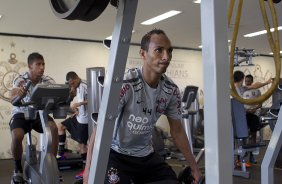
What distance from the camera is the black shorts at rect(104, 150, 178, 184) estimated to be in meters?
1.81

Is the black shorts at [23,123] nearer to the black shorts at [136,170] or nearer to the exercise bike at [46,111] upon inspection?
the exercise bike at [46,111]

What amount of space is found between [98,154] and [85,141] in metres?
4.53

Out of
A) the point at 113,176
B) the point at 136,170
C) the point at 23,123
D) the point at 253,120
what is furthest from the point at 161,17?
the point at 113,176

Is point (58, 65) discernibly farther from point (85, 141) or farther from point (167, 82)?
point (167, 82)

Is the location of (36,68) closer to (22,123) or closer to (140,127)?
(22,123)

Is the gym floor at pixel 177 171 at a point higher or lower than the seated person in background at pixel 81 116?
lower

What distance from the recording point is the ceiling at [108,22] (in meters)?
5.39

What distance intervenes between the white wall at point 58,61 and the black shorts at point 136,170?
6.10 meters

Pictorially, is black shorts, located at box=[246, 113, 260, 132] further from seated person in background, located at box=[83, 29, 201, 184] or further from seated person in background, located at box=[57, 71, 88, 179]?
seated person in background, located at box=[83, 29, 201, 184]

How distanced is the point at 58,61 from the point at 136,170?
6.46 meters

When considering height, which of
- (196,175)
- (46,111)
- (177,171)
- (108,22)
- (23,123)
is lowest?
(177,171)

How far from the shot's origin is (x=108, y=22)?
6.52 m

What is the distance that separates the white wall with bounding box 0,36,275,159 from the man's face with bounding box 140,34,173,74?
6.33m

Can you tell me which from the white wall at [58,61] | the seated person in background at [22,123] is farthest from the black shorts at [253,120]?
the white wall at [58,61]
